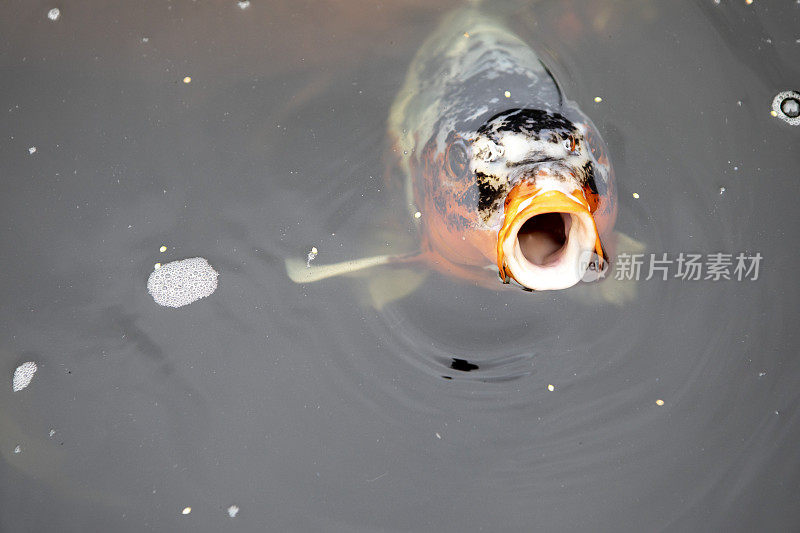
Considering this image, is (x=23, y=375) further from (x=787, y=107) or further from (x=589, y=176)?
(x=787, y=107)

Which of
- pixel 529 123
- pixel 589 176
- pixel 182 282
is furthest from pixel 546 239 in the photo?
pixel 182 282

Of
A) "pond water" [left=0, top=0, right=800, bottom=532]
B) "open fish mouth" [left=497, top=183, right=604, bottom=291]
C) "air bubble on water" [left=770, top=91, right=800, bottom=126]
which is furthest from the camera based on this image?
"air bubble on water" [left=770, top=91, right=800, bottom=126]

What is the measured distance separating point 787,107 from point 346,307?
204 cm

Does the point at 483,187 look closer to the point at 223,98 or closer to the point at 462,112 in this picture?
the point at 462,112

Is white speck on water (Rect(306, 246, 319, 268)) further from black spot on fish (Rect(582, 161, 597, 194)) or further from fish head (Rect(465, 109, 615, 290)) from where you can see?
black spot on fish (Rect(582, 161, 597, 194))

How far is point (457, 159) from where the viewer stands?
7.37ft

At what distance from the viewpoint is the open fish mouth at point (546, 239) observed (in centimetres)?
189

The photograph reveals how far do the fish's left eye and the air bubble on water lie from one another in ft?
5.07

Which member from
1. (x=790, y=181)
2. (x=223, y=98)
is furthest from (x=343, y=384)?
(x=790, y=181)

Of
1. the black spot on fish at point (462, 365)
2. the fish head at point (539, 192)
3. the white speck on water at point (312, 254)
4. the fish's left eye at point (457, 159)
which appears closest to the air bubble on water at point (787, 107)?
the fish head at point (539, 192)

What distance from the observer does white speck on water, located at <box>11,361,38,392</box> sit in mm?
2721

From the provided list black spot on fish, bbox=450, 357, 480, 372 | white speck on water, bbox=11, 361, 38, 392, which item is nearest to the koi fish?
black spot on fish, bbox=450, 357, 480, 372

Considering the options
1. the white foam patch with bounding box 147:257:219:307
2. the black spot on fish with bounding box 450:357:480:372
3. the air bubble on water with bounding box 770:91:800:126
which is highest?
the air bubble on water with bounding box 770:91:800:126

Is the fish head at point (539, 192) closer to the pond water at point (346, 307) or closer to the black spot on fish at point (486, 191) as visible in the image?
the black spot on fish at point (486, 191)
